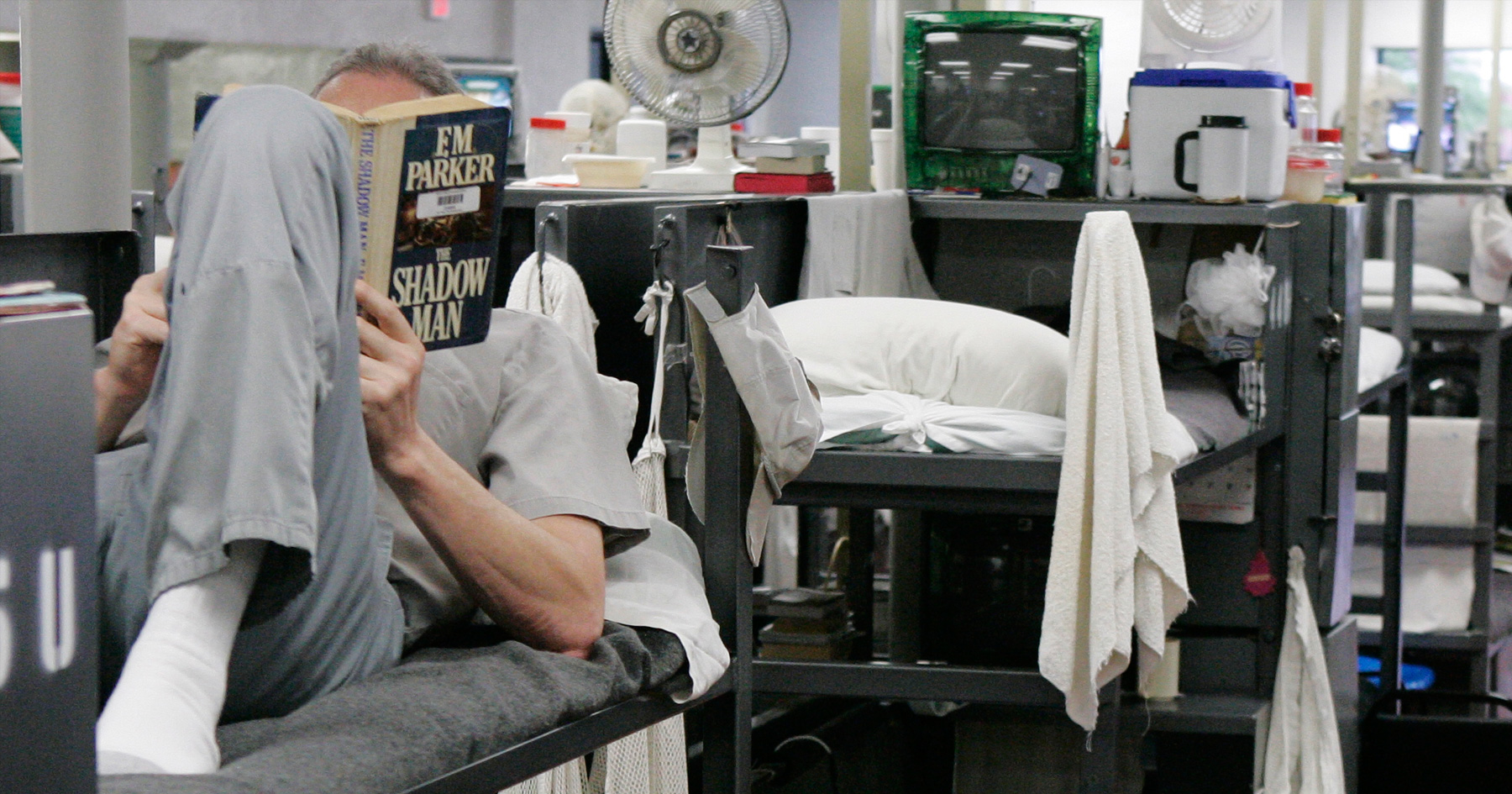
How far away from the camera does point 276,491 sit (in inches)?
46.6


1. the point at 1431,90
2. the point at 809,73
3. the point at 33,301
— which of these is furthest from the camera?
the point at 809,73

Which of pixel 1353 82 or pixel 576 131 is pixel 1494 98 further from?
pixel 576 131

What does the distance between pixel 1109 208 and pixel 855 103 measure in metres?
0.59

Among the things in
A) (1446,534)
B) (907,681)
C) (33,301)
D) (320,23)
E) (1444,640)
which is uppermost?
(320,23)

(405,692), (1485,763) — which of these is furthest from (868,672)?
(1485,763)

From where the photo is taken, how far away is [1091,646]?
2465 mm

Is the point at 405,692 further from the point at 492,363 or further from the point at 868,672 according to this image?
the point at 868,672

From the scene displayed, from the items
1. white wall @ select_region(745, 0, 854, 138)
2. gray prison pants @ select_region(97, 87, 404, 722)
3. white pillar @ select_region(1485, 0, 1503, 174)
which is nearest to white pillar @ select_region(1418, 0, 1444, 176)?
white pillar @ select_region(1485, 0, 1503, 174)

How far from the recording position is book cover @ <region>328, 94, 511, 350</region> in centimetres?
144

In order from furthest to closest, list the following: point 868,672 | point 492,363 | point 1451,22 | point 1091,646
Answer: point 1451,22
point 868,672
point 1091,646
point 492,363

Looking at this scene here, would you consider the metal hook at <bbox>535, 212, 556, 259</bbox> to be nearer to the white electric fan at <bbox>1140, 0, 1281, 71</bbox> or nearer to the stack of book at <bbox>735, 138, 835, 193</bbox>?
the stack of book at <bbox>735, 138, 835, 193</bbox>

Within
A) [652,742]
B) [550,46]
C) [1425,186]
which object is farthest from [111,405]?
[550,46]

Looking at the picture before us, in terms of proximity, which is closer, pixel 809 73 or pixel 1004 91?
pixel 1004 91

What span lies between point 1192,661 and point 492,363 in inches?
88.6
